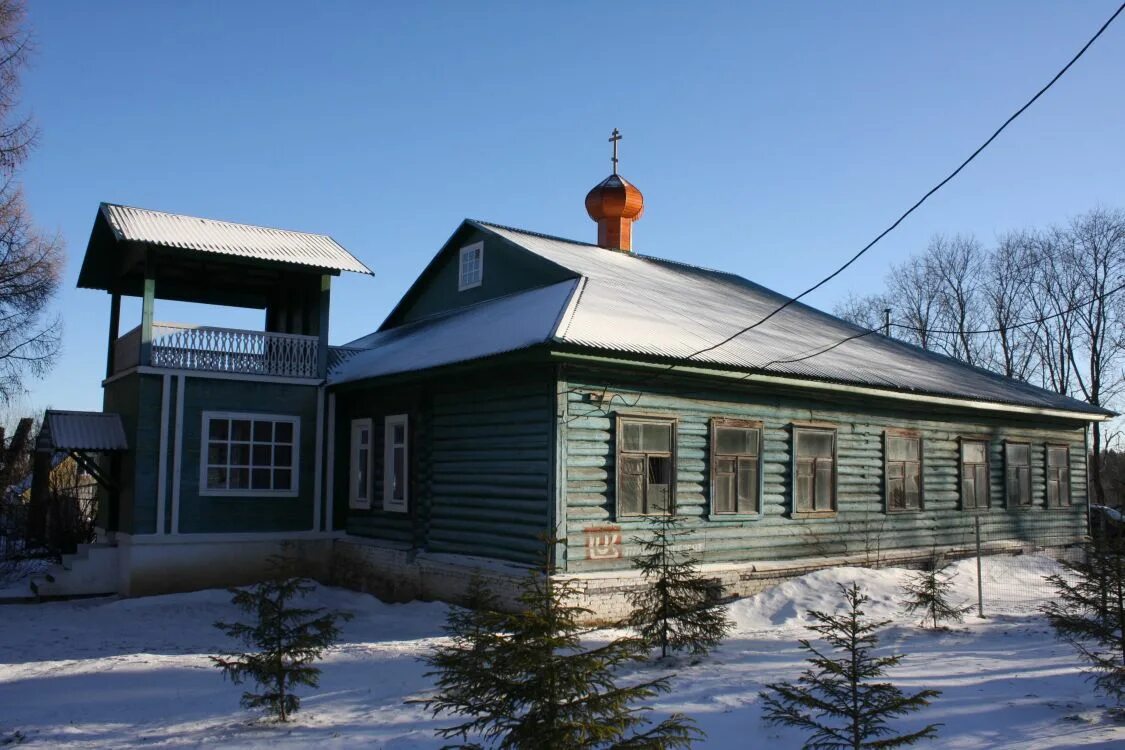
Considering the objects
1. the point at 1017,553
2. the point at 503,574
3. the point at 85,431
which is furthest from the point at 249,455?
the point at 1017,553

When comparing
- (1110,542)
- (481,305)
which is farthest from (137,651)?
(1110,542)

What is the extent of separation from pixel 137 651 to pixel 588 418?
6.13 meters

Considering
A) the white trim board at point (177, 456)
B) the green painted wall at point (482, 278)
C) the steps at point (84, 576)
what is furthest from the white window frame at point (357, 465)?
the steps at point (84, 576)

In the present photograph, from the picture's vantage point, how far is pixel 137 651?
1109cm

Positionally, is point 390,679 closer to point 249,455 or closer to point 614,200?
point 249,455

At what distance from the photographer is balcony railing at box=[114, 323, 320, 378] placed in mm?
15266

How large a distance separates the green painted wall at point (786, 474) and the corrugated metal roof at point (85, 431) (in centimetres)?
836

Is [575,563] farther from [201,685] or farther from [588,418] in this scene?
[201,685]

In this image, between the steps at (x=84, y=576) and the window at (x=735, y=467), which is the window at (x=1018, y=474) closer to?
the window at (x=735, y=467)

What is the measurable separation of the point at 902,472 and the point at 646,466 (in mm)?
6362

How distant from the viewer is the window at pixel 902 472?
16.3 metres

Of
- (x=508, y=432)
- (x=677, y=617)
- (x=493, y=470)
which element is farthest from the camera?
(x=493, y=470)

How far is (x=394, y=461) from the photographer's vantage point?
15523mm

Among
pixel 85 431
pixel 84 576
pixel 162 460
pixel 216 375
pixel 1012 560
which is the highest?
pixel 216 375
